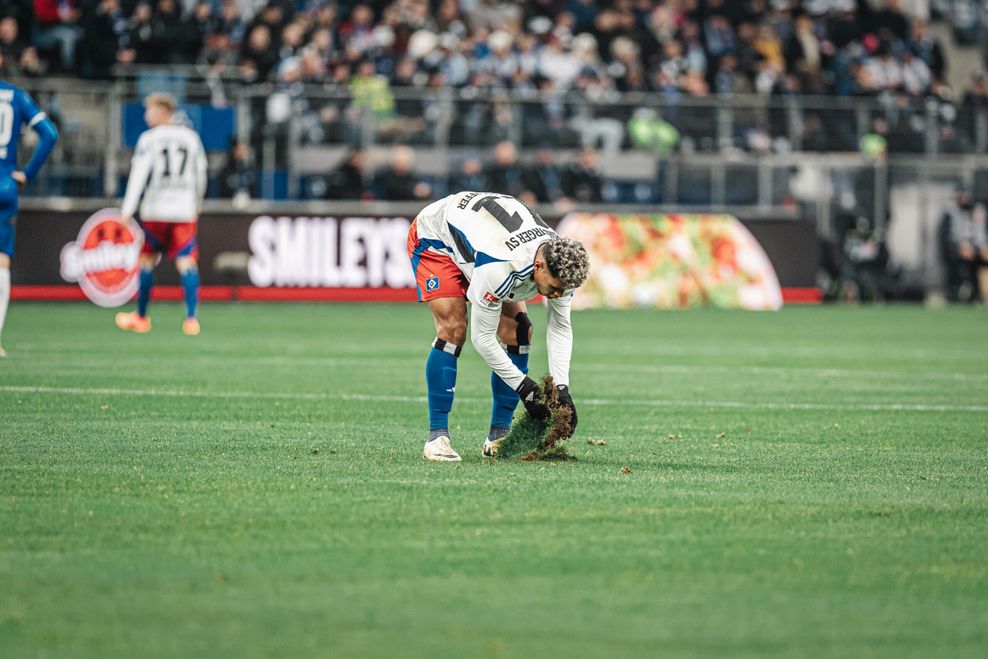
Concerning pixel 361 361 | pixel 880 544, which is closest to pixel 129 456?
pixel 880 544

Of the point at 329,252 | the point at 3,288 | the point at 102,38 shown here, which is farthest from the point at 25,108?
the point at 102,38

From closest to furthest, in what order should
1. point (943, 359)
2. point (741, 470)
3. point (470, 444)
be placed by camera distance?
point (741, 470) → point (470, 444) → point (943, 359)

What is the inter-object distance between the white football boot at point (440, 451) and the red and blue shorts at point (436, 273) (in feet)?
2.38

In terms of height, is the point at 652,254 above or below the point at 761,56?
below

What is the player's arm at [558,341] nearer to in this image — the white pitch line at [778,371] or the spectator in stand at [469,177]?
the white pitch line at [778,371]

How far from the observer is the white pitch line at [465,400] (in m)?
11.6

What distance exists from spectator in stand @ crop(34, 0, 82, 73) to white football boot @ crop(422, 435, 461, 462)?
18372 mm

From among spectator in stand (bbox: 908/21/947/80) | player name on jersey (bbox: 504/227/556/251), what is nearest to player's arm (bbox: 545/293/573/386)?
player name on jersey (bbox: 504/227/556/251)

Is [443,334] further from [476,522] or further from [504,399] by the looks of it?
[476,522]

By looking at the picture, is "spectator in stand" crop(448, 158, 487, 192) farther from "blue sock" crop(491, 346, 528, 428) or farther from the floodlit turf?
"blue sock" crop(491, 346, 528, 428)

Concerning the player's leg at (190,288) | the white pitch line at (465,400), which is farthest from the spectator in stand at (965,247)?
the white pitch line at (465,400)

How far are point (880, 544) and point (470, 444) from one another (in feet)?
11.5

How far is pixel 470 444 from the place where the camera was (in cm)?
926

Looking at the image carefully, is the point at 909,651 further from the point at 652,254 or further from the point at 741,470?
the point at 652,254
